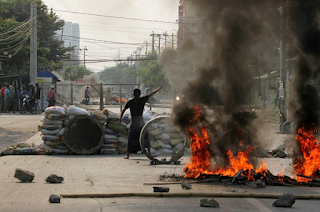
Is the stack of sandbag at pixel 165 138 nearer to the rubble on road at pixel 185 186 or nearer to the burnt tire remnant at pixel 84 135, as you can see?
the burnt tire remnant at pixel 84 135

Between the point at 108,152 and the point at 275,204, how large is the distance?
22.2ft

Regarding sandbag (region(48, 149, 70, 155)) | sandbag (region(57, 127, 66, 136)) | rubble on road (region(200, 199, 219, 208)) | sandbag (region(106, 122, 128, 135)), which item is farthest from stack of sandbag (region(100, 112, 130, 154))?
rubble on road (region(200, 199, 219, 208))

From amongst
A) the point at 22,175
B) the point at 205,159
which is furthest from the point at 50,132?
the point at 205,159

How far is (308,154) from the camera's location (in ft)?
28.9

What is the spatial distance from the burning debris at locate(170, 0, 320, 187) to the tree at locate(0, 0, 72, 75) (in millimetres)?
30112

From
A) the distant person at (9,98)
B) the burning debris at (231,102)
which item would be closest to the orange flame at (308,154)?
the burning debris at (231,102)

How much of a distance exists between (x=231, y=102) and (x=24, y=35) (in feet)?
123

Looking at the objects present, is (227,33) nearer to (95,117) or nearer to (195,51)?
(195,51)

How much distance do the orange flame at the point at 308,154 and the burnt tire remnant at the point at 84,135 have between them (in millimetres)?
5064

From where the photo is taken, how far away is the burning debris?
863cm

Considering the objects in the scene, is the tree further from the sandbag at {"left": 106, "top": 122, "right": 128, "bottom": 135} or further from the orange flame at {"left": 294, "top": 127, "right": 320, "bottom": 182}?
the orange flame at {"left": 294, "top": 127, "right": 320, "bottom": 182}

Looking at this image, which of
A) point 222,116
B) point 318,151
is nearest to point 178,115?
point 222,116

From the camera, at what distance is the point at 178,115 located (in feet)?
29.3

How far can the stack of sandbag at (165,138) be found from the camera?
12727mm
